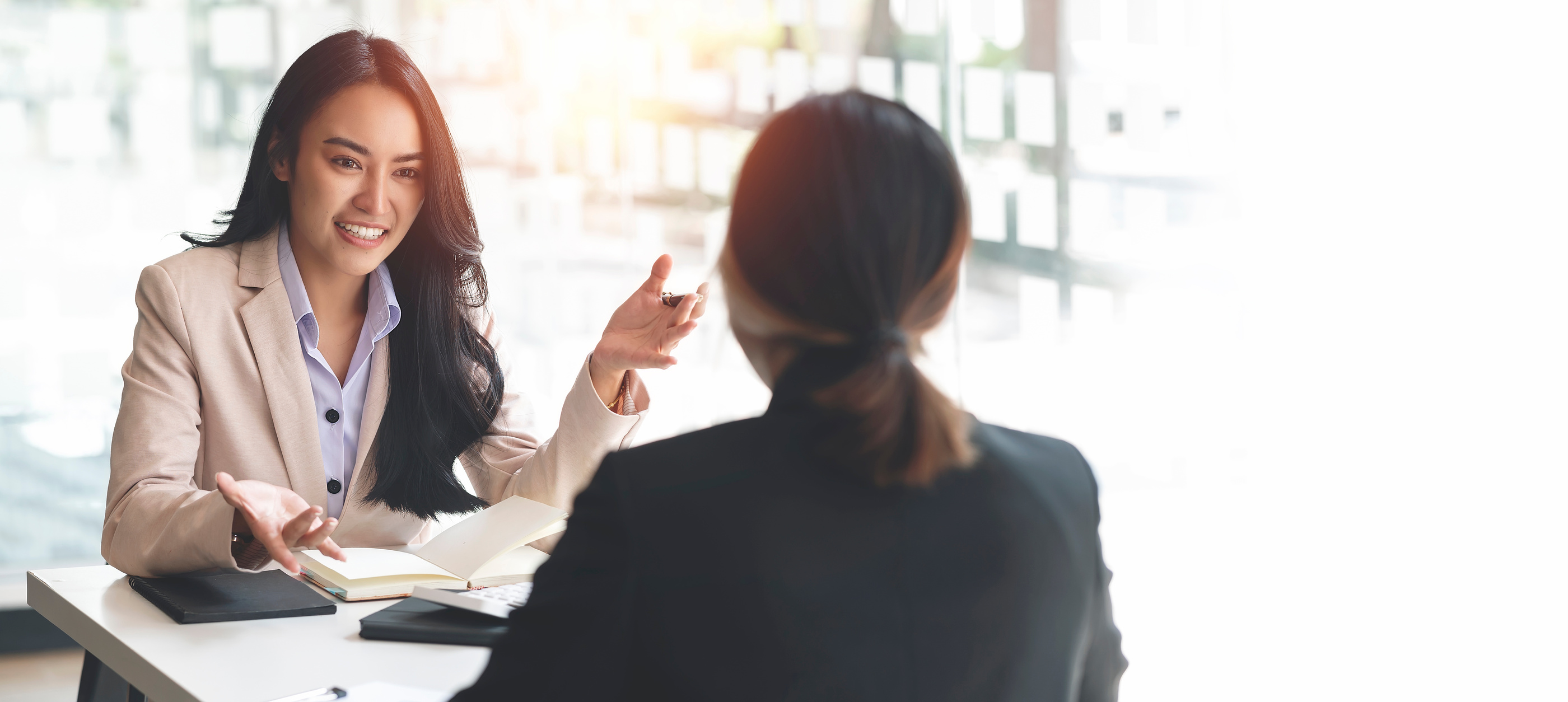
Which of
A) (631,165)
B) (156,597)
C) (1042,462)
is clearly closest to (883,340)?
(1042,462)

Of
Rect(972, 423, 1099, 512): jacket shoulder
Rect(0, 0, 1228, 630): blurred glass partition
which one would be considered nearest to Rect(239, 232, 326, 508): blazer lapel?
Rect(972, 423, 1099, 512): jacket shoulder

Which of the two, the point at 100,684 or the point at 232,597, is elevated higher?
the point at 232,597

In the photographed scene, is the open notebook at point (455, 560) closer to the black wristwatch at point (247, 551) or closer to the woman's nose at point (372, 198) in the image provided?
the black wristwatch at point (247, 551)

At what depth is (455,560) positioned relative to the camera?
1.34 meters

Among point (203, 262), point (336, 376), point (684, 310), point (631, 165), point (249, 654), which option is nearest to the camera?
point (249, 654)

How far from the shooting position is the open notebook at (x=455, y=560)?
4.22 feet

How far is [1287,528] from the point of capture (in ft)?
13.3

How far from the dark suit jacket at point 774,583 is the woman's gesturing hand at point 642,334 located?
82cm

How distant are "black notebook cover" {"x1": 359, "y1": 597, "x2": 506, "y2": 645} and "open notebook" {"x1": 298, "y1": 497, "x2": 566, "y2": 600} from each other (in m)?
0.11

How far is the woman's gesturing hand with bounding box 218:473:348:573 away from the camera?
1.20 m

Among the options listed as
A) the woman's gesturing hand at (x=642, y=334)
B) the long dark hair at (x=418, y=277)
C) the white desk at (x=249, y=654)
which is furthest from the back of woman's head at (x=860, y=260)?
the long dark hair at (x=418, y=277)

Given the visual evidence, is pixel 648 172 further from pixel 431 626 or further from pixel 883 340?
pixel 883 340

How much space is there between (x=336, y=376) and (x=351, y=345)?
0.22ft

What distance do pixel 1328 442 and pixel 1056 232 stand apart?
3.89ft
